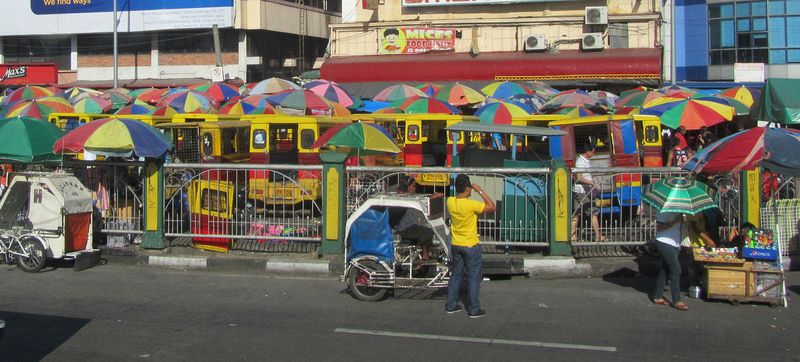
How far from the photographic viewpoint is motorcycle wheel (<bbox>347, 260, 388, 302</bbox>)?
389 inches

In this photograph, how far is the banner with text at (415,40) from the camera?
3203cm

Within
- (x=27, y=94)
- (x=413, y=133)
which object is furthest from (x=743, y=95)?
(x=27, y=94)

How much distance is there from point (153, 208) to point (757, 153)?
8.28 m

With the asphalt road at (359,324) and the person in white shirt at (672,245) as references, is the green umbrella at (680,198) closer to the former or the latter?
the person in white shirt at (672,245)

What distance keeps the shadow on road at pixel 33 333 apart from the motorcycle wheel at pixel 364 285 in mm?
2972

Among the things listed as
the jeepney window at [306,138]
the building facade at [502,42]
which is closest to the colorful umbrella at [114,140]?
the jeepney window at [306,138]

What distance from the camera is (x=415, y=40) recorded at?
32.4 m

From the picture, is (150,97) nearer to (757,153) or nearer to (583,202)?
(583,202)

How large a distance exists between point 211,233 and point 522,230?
179 inches

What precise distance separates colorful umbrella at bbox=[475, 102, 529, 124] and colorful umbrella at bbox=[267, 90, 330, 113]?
12.2 feet

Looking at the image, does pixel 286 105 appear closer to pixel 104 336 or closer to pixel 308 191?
pixel 308 191

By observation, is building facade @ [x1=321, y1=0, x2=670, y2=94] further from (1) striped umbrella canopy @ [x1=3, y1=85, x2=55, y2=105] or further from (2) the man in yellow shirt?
(2) the man in yellow shirt

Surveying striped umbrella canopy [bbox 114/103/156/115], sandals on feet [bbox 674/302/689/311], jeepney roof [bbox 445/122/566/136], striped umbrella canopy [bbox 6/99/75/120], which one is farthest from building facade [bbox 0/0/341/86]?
sandals on feet [bbox 674/302/689/311]

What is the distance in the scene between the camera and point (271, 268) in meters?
12.0
